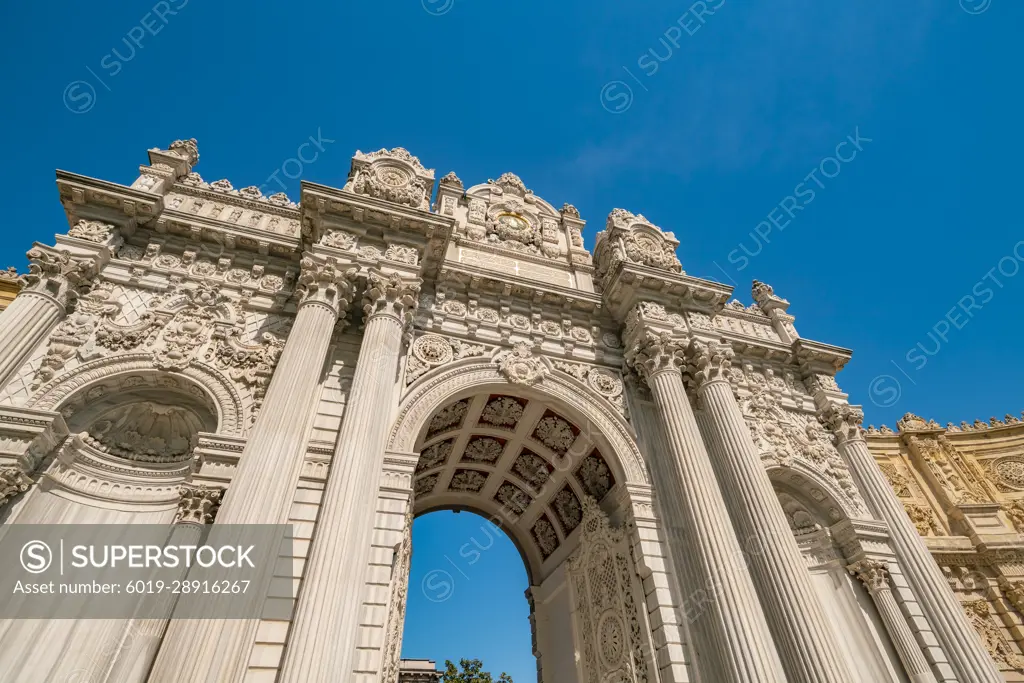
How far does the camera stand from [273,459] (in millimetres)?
7652

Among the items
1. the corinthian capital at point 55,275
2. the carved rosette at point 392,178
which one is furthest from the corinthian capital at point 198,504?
the carved rosette at point 392,178

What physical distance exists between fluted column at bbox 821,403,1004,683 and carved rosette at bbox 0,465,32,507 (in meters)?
16.4

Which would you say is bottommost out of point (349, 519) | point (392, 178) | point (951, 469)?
point (349, 519)

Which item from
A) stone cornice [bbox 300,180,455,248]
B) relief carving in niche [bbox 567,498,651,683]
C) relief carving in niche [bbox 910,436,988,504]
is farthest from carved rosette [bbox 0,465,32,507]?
relief carving in niche [bbox 910,436,988,504]

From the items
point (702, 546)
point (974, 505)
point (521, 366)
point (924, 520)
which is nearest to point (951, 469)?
point (974, 505)

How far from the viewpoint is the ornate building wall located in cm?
1540

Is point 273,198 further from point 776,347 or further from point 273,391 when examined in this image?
point 776,347

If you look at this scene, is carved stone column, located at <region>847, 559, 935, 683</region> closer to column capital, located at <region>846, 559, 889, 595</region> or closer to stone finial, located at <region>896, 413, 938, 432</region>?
column capital, located at <region>846, 559, 889, 595</region>

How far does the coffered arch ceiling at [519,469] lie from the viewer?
40.2ft

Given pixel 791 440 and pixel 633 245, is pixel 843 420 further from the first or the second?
pixel 633 245

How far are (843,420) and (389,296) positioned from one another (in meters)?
12.3

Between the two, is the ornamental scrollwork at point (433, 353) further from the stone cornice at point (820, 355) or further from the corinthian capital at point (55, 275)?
the stone cornice at point (820, 355)

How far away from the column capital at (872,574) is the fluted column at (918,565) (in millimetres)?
564

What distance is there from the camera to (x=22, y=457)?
7719mm
